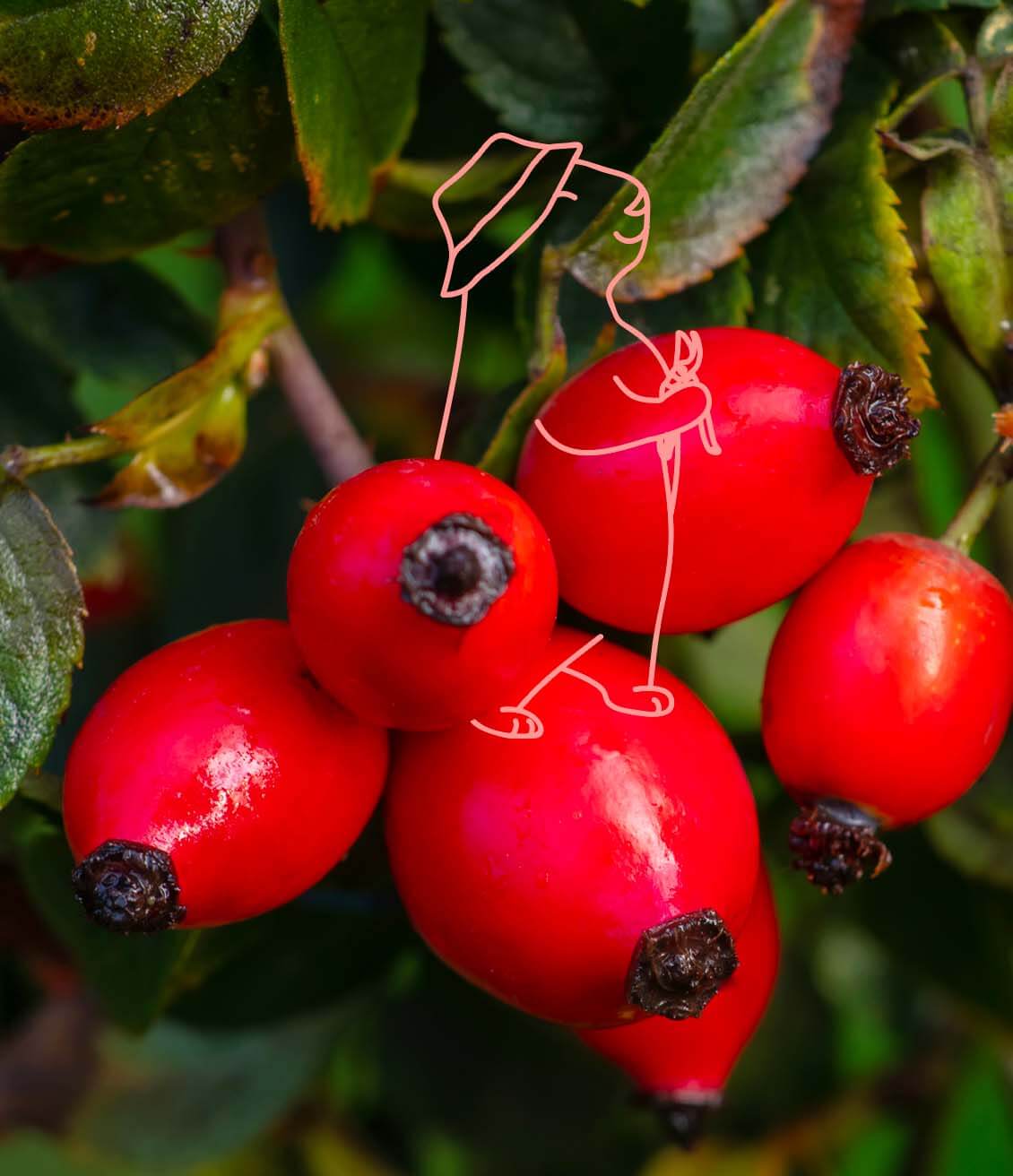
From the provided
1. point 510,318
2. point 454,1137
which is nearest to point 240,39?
point 510,318

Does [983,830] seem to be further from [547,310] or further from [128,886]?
[128,886]

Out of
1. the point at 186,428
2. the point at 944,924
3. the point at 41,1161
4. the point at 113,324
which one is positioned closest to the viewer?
the point at 186,428

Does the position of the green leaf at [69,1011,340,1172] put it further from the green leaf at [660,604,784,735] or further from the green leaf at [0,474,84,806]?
the green leaf at [0,474,84,806]

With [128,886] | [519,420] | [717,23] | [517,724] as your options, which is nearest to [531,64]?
[717,23]

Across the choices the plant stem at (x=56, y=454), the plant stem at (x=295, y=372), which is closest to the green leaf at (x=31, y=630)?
the plant stem at (x=56, y=454)

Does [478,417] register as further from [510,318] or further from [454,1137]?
[454,1137]

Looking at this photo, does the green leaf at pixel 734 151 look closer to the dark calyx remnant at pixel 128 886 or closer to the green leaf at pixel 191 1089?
the dark calyx remnant at pixel 128 886
